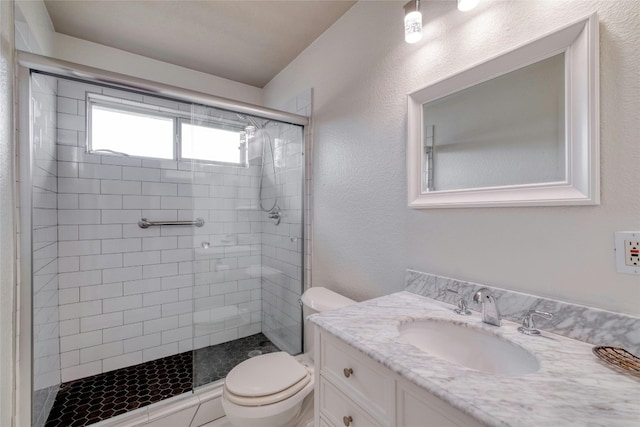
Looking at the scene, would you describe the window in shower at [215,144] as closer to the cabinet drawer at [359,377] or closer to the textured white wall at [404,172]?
the textured white wall at [404,172]

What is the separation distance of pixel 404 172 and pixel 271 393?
4.06ft

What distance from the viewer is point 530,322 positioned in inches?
35.0

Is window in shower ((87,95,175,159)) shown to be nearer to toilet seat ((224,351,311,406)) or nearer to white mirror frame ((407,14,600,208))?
toilet seat ((224,351,311,406))

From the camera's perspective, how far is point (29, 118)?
4.41ft

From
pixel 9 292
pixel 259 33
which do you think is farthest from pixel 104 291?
pixel 259 33

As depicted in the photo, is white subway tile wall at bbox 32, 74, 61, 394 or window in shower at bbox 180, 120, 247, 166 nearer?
white subway tile wall at bbox 32, 74, 61, 394

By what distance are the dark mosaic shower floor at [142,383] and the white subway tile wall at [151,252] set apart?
0.29 feet

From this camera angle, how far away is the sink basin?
832 millimetres

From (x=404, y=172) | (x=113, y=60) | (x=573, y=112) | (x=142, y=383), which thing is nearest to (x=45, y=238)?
(x=142, y=383)

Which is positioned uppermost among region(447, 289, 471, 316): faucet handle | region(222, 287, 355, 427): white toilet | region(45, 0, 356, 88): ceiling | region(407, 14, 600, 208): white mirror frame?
region(45, 0, 356, 88): ceiling

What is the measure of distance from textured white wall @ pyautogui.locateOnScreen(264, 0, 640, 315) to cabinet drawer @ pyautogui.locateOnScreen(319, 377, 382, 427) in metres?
0.62

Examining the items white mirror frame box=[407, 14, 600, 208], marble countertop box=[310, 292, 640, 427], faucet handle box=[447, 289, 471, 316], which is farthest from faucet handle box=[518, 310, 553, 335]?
white mirror frame box=[407, 14, 600, 208]

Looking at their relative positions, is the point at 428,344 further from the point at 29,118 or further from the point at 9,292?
the point at 29,118

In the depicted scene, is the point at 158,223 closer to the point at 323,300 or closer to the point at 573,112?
the point at 323,300
